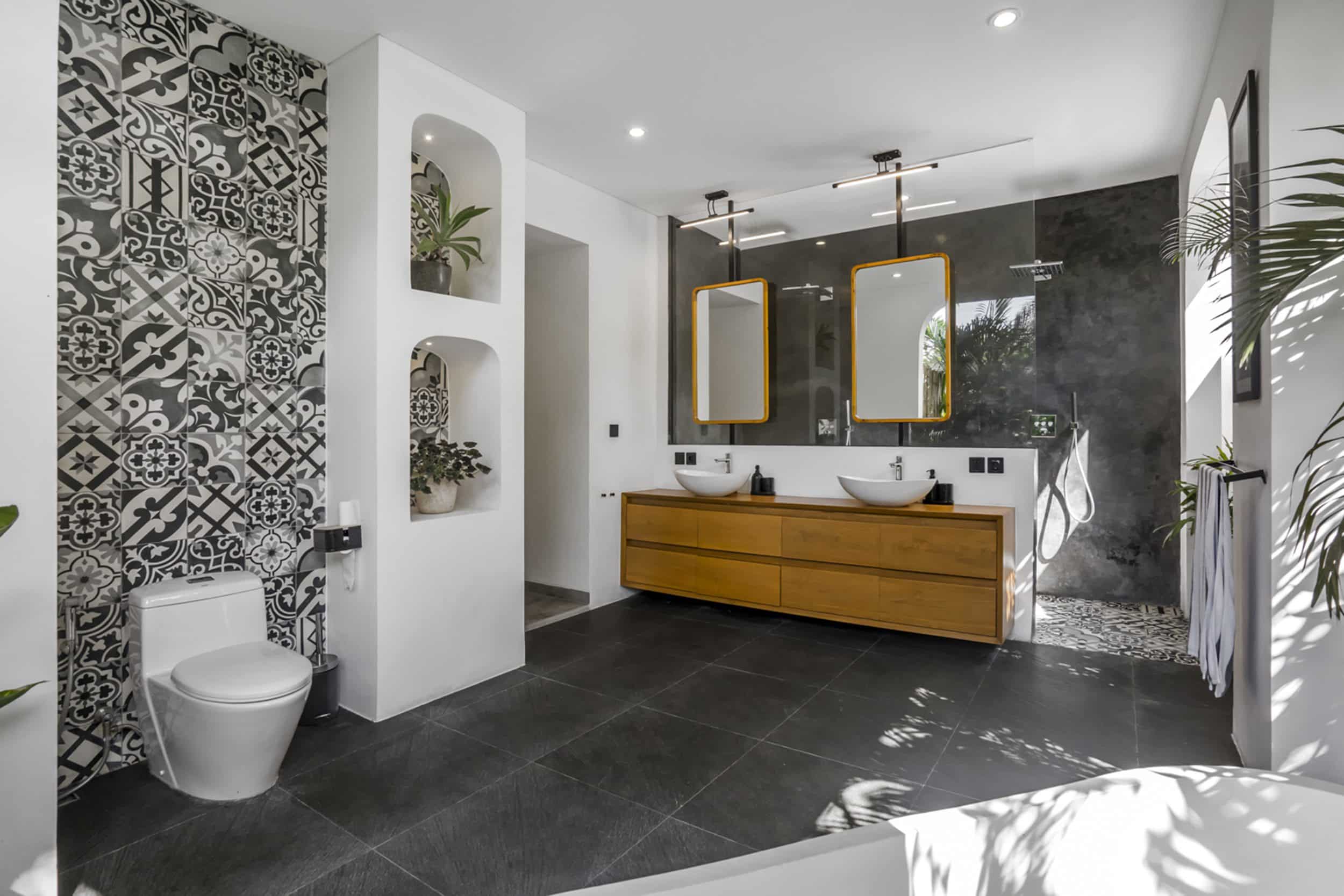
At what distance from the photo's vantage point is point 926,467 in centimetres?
409

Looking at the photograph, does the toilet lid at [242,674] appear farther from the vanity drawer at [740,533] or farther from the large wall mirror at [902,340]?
the large wall mirror at [902,340]

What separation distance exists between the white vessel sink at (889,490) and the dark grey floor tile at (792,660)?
85 centimetres

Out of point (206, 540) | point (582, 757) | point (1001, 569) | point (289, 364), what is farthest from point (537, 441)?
point (1001, 569)

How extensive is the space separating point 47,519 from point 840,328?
392 cm

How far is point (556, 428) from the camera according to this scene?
4668mm

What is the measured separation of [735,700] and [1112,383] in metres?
3.35

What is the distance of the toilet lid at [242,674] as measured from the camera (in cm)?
209

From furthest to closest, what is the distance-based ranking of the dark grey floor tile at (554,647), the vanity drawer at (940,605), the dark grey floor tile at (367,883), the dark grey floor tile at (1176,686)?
the vanity drawer at (940,605), the dark grey floor tile at (554,647), the dark grey floor tile at (1176,686), the dark grey floor tile at (367,883)

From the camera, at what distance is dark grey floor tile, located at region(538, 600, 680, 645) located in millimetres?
Answer: 3957

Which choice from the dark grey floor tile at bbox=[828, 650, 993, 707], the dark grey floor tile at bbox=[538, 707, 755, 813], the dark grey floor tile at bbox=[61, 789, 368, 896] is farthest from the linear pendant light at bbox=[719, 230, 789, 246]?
the dark grey floor tile at bbox=[61, 789, 368, 896]

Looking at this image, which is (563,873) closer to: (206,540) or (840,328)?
(206,540)

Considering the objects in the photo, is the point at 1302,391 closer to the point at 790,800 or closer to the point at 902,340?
the point at 790,800

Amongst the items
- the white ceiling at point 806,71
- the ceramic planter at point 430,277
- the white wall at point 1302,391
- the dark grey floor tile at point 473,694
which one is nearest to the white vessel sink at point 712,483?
the dark grey floor tile at point 473,694

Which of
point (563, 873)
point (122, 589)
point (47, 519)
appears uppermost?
point (47, 519)
